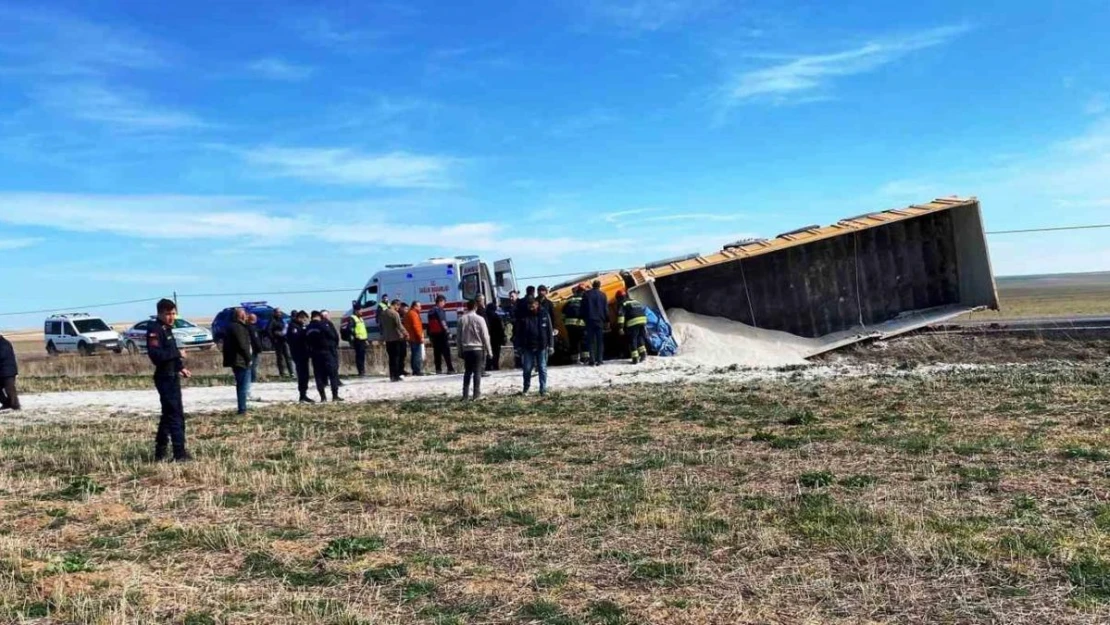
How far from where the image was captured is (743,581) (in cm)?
465

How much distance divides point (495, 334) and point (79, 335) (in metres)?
20.4

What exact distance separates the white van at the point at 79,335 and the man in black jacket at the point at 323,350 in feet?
68.2

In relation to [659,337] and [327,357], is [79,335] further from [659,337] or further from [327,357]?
[659,337]

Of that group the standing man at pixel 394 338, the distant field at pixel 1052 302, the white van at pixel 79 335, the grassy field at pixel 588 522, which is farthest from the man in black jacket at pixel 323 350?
the white van at pixel 79 335

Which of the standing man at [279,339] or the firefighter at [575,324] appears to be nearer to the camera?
the firefighter at [575,324]

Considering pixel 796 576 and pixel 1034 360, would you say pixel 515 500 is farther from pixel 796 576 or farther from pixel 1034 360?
pixel 1034 360

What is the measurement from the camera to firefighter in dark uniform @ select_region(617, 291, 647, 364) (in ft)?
55.6

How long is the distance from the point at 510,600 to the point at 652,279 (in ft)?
44.8

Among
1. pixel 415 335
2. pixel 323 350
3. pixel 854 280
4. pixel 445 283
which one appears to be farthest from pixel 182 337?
pixel 854 280

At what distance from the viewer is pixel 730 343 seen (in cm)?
1797

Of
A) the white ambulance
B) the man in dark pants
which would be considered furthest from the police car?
the man in dark pants

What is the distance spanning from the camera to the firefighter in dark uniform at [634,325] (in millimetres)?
16938

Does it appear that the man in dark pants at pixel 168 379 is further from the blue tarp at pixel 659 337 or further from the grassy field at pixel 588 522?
the blue tarp at pixel 659 337

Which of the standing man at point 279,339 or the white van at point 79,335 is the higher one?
the white van at point 79,335
